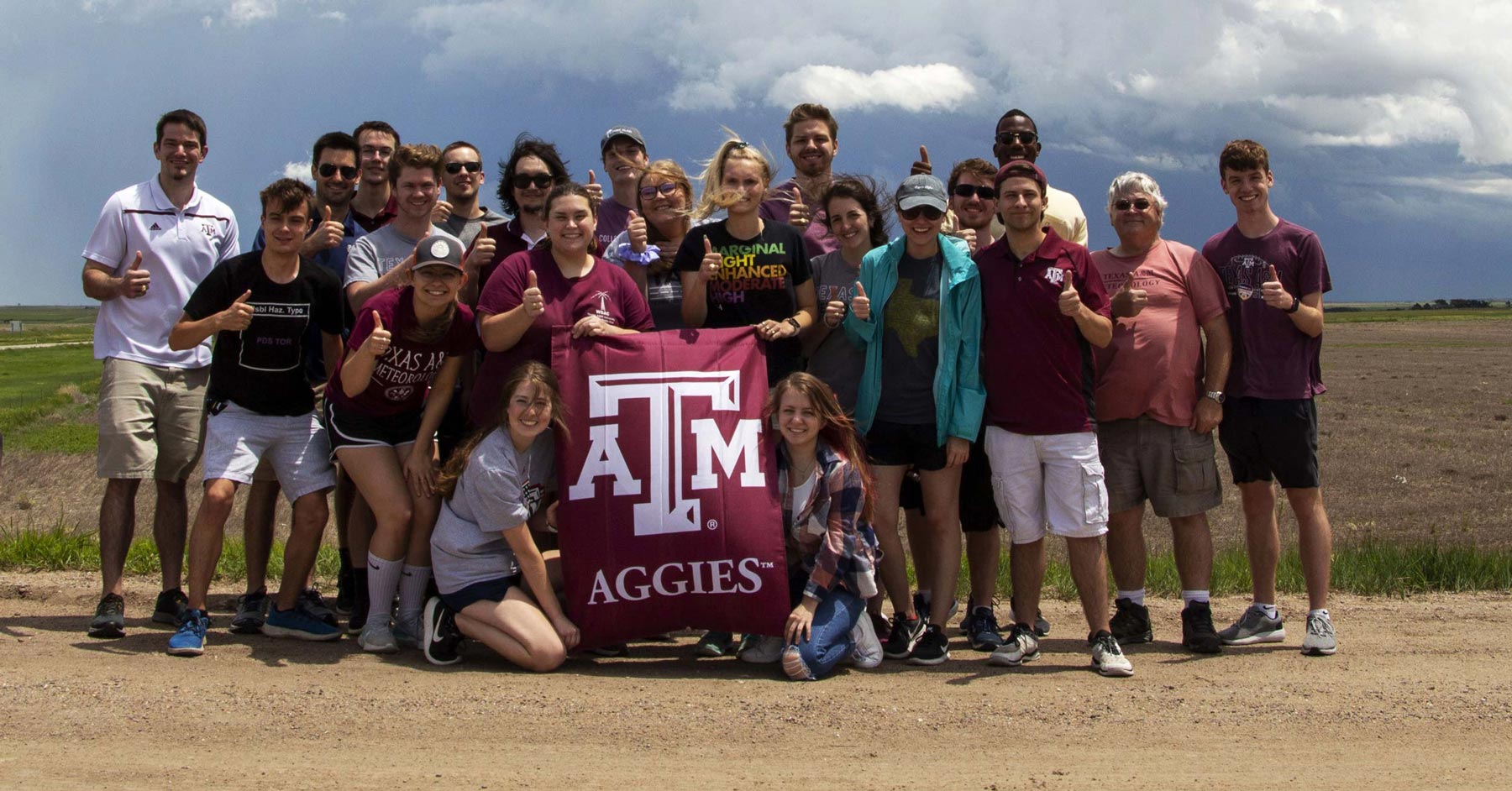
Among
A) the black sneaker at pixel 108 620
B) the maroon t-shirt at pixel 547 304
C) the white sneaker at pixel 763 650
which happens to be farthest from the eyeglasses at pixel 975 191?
the black sneaker at pixel 108 620

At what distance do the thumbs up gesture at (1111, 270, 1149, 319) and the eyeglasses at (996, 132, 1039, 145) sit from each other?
156 cm

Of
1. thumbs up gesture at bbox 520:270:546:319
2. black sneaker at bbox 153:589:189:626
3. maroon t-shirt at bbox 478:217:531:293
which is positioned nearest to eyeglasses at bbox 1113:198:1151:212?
thumbs up gesture at bbox 520:270:546:319

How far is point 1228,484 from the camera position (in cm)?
1750

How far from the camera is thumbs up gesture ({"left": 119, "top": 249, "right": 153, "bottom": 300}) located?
6.84 m

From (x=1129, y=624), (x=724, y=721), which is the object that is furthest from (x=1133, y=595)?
(x=724, y=721)

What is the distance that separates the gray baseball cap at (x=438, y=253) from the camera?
20.0ft

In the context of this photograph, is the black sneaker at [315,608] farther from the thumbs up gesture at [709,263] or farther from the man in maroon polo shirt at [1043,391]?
the man in maroon polo shirt at [1043,391]

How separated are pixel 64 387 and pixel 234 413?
121ft

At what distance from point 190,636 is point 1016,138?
5832 millimetres

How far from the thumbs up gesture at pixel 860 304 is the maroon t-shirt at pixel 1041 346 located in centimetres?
71

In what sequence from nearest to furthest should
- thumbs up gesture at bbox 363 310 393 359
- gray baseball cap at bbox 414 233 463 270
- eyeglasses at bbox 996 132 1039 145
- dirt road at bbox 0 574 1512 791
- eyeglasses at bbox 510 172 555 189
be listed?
dirt road at bbox 0 574 1512 791 → thumbs up gesture at bbox 363 310 393 359 → gray baseball cap at bbox 414 233 463 270 → eyeglasses at bbox 510 172 555 189 → eyeglasses at bbox 996 132 1039 145

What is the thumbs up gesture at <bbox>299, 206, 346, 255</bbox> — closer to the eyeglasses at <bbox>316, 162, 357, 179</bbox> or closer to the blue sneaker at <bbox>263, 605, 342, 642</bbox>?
the eyeglasses at <bbox>316, 162, 357, 179</bbox>

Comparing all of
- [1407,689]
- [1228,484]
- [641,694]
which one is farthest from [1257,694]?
[1228,484]

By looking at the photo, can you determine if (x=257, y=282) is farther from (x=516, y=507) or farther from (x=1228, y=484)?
(x=1228, y=484)
